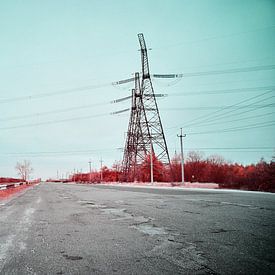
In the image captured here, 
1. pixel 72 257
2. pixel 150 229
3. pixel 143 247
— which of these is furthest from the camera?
pixel 150 229

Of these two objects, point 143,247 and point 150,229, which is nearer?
point 143,247

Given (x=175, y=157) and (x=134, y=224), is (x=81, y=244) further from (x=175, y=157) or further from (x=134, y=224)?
(x=175, y=157)

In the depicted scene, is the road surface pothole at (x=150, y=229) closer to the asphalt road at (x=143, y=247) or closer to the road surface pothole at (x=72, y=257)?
the asphalt road at (x=143, y=247)

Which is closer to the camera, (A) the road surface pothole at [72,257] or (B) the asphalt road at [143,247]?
(B) the asphalt road at [143,247]

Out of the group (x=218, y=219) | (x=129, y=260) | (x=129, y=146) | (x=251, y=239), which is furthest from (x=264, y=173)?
(x=129, y=146)

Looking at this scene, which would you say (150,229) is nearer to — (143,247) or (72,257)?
(143,247)

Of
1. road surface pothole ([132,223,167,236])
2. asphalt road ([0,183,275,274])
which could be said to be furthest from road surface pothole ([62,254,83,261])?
road surface pothole ([132,223,167,236])

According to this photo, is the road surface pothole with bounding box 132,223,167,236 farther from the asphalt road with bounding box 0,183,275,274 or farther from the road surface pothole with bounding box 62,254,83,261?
the road surface pothole with bounding box 62,254,83,261

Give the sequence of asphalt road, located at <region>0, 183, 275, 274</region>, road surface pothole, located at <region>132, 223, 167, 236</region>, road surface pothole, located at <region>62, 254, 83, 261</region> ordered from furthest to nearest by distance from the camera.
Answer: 1. road surface pothole, located at <region>132, 223, 167, 236</region>
2. road surface pothole, located at <region>62, 254, 83, 261</region>
3. asphalt road, located at <region>0, 183, 275, 274</region>

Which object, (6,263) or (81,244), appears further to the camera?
(81,244)

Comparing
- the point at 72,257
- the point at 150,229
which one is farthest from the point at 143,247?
the point at 150,229

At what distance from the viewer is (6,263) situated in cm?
474

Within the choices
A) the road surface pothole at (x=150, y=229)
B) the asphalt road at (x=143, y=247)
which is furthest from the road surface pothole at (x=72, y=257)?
the road surface pothole at (x=150, y=229)

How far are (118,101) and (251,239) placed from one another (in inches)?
1963
